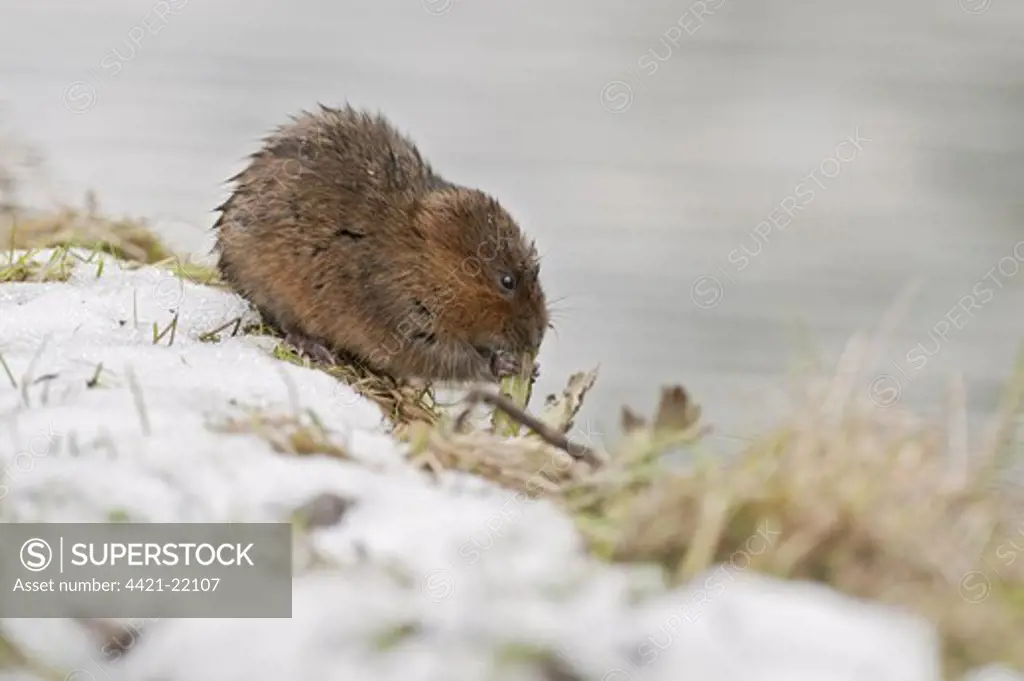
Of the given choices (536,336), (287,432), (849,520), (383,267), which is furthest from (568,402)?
(849,520)

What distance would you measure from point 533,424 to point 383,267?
2.09 meters

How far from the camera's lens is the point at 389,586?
8.43ft

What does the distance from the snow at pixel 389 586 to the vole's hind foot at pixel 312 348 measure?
1.66m

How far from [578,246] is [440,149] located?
117 inches

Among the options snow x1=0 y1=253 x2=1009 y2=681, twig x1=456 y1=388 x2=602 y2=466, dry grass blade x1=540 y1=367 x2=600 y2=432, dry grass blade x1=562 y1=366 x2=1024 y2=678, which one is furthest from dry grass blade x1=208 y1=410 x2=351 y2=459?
dry grass blade x1=540 y1=367 x2=600 y2=432

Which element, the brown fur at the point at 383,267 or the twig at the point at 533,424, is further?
the brown fur at the point at 383,267

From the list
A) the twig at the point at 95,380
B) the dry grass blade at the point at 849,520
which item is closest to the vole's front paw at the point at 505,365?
the twig at the point at 95,380

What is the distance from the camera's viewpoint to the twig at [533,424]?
10.7ft

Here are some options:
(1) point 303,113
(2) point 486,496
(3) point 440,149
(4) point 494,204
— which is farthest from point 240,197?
(3) point 440,149

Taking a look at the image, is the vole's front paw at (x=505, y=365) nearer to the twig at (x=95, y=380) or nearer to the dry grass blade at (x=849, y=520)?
the twig at (x=95, y=380)

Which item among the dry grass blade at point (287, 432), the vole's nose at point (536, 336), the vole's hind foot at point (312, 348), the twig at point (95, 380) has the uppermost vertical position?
the vole's nose at point (536, 336)

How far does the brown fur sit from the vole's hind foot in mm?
23

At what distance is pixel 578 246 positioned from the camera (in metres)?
12.5

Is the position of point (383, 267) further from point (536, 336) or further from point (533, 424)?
point (533, 424)
